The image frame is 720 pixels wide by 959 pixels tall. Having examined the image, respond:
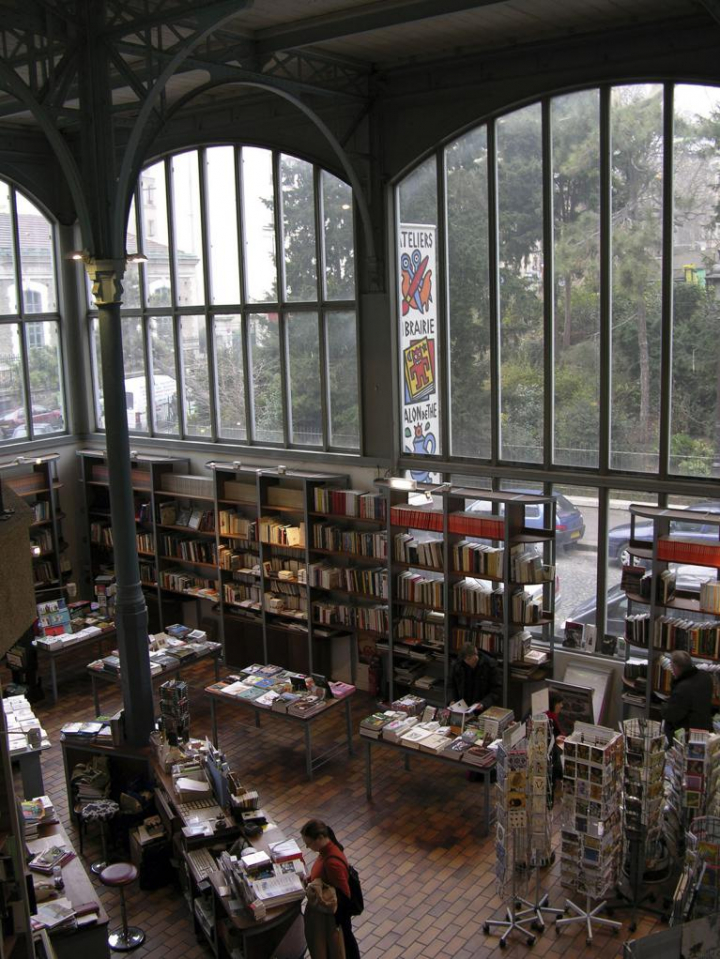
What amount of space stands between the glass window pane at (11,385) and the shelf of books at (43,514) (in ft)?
1.78

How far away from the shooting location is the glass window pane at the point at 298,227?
11.7 metres

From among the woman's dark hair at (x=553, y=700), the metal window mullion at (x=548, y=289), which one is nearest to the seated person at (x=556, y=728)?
the woman's dark hair at (x=553, y=700)

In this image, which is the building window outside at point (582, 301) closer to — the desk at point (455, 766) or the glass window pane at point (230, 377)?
the desk at point (455, 766)

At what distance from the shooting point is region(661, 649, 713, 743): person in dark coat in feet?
28.3

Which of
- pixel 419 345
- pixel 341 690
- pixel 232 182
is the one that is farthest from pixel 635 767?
pixel 232 182

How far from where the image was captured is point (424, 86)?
10.5 meters

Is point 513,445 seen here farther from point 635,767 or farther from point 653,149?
point 635,767

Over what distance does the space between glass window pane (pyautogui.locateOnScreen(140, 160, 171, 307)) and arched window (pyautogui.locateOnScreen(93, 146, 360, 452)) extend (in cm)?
2

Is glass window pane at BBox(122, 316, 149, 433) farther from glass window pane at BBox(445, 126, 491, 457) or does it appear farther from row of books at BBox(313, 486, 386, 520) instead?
glass window pane at BBox(445, 126, 491, 457)

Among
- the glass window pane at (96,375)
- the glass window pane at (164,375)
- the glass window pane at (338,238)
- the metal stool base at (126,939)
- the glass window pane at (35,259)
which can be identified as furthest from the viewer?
the glass window pane at (96,375)

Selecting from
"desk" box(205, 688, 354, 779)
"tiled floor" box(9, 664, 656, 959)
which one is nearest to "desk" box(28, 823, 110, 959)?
"tiled floor" box(9, 664, 656, 959)

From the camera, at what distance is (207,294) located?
12.9 meters

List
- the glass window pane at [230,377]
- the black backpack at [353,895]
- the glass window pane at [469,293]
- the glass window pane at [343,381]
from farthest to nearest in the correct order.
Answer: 1. the glass window pane at [230,377]
2. the glass window pane at [343,381]
3. the glass window pane at [469,293]
4. the black backpack at [353,895]

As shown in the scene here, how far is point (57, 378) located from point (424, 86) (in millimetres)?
7051
